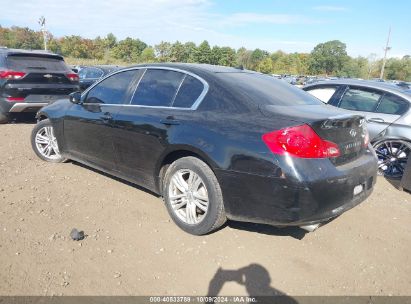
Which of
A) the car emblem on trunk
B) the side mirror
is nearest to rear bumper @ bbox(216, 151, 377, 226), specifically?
the car emblem on trunk

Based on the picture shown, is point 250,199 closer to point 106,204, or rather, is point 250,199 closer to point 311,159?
point 311,159

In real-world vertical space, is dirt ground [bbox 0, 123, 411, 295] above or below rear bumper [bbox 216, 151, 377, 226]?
below

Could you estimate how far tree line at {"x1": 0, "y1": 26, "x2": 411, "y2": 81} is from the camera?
2913 inches

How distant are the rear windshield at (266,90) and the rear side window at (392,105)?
2.63 metres

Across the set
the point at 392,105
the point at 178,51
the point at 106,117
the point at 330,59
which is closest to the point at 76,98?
the point at 106,117

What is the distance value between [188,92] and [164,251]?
5.21ft

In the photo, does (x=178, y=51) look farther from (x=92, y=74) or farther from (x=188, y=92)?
(x=188, y=92)

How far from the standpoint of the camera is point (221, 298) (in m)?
2.81

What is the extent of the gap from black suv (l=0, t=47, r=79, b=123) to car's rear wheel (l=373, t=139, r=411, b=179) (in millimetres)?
6615

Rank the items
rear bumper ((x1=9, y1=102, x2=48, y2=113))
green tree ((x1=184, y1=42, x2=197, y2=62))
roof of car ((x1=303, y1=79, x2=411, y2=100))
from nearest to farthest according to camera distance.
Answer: roof of car ((x1=303, y1=79, x2=411, y2=100))
rear bumper ((x1=9, y1=102, x2=48, y2=113))
green tree ((x1=184, y1=42, x2=197, y2=62))

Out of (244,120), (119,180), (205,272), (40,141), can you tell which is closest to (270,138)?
(244,120)

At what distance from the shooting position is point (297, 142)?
3018 millimetres

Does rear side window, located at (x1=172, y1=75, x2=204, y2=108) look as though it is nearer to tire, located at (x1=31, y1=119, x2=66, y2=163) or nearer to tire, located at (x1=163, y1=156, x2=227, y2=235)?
tire, located at (x1=163, y1=156, x2=227, y2=235)

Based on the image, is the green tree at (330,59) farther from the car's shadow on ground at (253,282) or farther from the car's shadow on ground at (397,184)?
the car's shadow on ground at (253,282)
